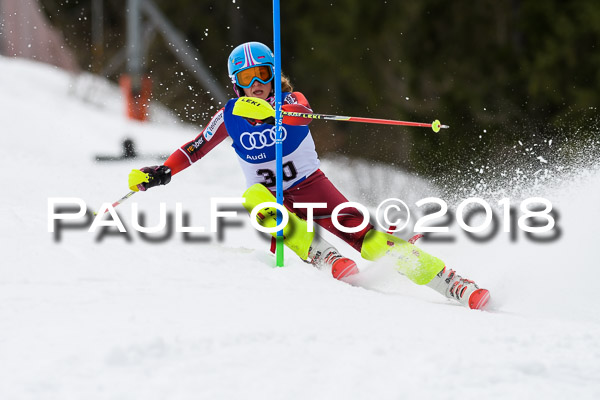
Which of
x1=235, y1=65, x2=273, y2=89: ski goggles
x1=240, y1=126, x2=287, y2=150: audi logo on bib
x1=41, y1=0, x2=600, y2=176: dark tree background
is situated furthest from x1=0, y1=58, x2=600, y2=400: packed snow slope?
x1=41, y1=0, x2=600, y2=176: dark tree background

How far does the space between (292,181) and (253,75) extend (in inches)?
24.7

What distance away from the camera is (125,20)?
22.6 m

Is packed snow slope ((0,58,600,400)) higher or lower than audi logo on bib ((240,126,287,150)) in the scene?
lower

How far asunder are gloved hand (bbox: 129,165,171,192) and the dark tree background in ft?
23.7

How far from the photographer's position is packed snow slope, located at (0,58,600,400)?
2.20m

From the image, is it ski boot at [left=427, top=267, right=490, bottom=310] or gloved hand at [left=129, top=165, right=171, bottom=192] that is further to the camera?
gloved hand at [left=129, top=165, right=171, bottom=192]

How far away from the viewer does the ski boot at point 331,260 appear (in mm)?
3814

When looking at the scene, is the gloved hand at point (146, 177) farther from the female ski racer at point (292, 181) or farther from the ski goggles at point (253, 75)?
the ski goggles at point (253, 75)

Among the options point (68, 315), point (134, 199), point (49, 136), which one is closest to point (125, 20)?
point (49, 136)

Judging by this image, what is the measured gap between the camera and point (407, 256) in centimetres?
384

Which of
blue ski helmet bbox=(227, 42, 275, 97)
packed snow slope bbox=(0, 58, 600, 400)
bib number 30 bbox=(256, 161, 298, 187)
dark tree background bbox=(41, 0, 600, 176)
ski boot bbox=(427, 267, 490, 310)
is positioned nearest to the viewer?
packed snow slope bbox=(0, 58, 600, 400)

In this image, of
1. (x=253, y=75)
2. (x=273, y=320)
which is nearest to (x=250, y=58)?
(x=253, y=75)

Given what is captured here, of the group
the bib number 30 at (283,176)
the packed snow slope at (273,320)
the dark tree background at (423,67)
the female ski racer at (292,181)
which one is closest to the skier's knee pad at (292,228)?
the female ski racer at (292,181)

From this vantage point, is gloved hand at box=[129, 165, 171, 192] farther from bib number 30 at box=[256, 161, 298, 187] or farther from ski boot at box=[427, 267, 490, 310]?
ski boot at box=[427, 267, 490, 310]
